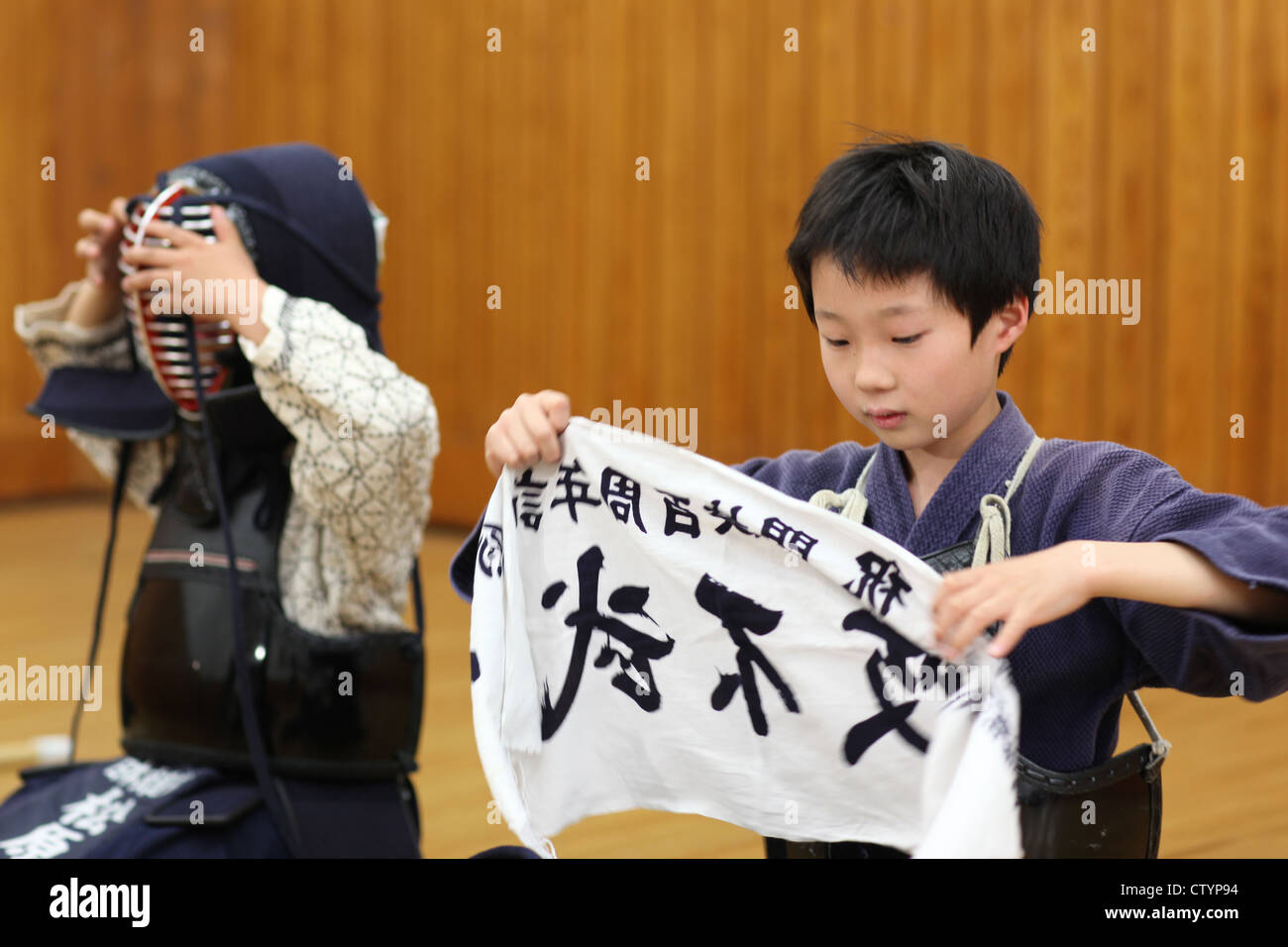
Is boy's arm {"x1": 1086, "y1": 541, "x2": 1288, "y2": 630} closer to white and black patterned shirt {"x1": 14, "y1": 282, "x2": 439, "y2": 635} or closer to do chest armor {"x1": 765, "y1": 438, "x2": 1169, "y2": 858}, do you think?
do chest armor {"x1": 765, "y1": 438, "x2": 1169, "y2": 858}

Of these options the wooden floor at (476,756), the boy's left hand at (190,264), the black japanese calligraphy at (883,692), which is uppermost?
the boy's left hand at (190,264)

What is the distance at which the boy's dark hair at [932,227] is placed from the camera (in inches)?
45.7

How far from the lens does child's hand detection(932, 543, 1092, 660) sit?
38.8 inches

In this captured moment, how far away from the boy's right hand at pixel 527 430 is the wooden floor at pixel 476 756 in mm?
1444

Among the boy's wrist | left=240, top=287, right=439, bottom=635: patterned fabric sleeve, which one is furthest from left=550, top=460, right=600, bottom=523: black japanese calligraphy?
the boy's wrist

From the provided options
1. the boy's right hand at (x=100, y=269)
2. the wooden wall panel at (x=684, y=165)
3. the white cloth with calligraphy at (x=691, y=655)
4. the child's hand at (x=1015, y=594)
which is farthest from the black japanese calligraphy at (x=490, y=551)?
the wooden wall panel at (x=684, y=165)

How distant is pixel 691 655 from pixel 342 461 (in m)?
0.74

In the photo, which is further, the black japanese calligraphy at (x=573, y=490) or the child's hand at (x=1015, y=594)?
the black japanese calligraphy at (x=573, y=490)

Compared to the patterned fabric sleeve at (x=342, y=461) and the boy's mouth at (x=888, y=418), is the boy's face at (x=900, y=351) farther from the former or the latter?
the patterned fabric sleeve at (x=342, y=461)

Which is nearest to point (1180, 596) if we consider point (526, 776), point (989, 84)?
point (526, 776)

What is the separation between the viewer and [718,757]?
129 cm

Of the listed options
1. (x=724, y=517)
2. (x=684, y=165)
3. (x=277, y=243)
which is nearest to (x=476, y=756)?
(x=277, y=243)

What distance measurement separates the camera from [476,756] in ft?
10.5
